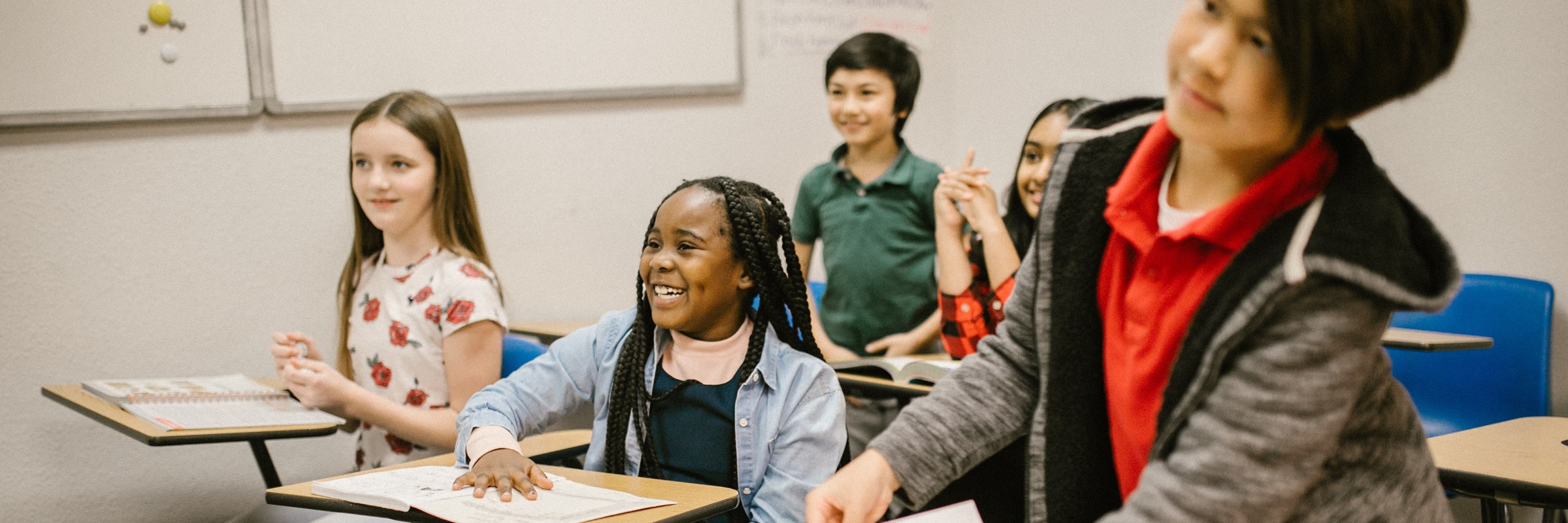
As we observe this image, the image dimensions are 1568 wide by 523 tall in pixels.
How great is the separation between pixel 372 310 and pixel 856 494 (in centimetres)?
157

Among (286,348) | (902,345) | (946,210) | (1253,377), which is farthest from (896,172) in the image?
(1253,377)

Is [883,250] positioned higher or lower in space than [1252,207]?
lower

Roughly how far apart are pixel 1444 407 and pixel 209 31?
315 centimetres

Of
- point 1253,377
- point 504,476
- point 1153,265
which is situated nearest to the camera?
point 1253,377

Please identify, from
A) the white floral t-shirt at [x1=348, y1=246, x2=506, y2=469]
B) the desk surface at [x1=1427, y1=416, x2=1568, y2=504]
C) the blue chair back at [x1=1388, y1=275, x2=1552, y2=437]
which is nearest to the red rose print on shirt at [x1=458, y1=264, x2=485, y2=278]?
the white floral t-shirt at [x1=348, y1=246, x2=506, y2=469]

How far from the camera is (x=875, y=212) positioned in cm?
305

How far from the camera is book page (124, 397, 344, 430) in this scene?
1828 millimetres

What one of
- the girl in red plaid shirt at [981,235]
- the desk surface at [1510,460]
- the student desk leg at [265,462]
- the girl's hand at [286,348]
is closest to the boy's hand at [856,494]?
the desk surface at [1510,460]

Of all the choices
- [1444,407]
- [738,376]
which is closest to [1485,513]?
[1444,407]

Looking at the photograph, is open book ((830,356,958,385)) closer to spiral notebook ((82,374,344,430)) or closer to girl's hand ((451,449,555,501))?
girl's hand ((451,449,555,501))

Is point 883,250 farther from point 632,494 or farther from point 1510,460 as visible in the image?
point 632,494

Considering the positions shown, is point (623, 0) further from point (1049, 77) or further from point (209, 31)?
point (1049, 77)

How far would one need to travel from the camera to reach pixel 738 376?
1696 mm

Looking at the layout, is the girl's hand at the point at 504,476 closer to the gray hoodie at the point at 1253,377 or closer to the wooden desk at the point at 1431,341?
the gray hoodie at the point at 1253,377
